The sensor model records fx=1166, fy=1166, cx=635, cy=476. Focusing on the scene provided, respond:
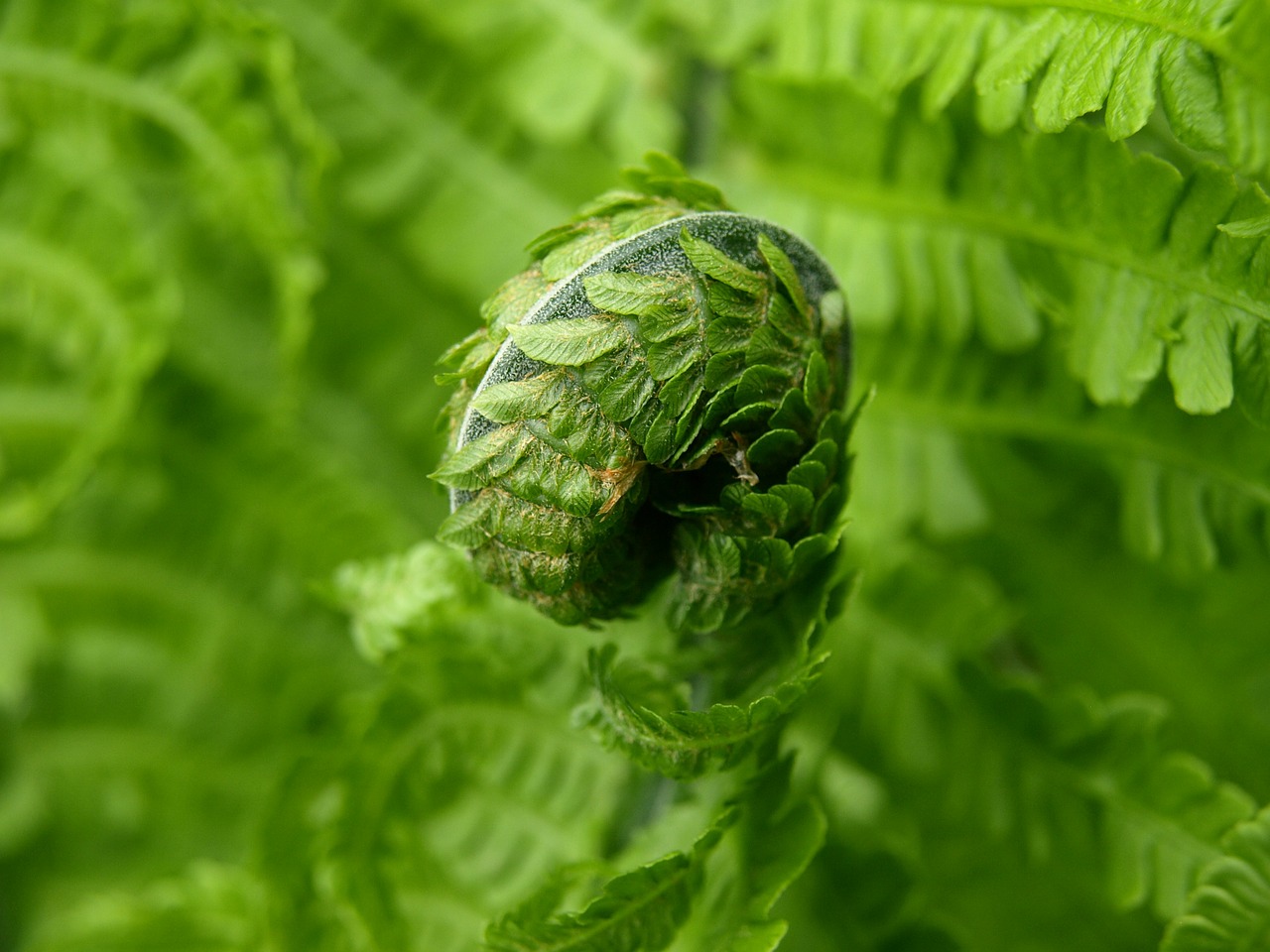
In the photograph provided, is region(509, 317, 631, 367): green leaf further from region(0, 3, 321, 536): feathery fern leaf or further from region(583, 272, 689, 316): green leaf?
region(0, 3, 321, 536): feathery fern leaf

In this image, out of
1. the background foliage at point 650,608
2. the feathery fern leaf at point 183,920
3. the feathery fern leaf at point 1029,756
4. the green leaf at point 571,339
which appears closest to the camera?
the green leaf at point 571,339

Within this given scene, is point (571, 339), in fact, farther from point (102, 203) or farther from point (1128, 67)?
point (102, 203)

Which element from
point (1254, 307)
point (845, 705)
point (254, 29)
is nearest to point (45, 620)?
point (254, 29)

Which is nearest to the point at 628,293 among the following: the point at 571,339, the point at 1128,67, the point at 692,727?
the point at 571,339

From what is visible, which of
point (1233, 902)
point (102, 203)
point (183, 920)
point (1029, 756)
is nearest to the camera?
point (1233, 902)

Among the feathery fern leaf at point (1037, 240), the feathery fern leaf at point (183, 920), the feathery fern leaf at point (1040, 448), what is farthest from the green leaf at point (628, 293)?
the feathery fern leaf at point (183, 920)

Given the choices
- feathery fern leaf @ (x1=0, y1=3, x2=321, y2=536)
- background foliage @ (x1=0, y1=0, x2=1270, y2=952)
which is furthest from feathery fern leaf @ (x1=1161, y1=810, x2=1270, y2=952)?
feathery fern leaf @ (x1=0, y1=3, x2=321, y2=536)

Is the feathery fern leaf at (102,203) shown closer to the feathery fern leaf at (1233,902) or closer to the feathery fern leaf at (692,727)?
the feathery fern leaf at (692,727)

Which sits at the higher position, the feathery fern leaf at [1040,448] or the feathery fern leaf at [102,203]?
the feathery fern leaf at [102,203]

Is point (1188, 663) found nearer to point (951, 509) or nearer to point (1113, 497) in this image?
point (1113, 497)
